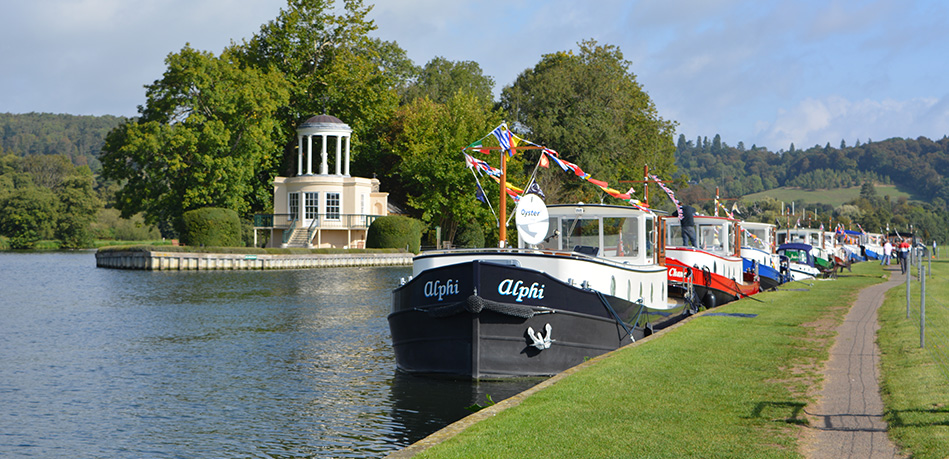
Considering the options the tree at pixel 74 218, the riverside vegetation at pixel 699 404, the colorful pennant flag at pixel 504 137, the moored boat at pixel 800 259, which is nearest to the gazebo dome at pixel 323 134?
the moored boat at pixel 800 259

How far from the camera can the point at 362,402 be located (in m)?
14.9

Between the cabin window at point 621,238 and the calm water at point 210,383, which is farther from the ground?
the cabin window at point 621,238

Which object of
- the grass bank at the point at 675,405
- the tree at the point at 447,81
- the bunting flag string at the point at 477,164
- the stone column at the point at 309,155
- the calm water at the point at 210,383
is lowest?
the calm water at the point at 210,383

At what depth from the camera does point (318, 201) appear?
68938 mm

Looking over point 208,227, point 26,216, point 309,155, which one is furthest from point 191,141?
point 26,216

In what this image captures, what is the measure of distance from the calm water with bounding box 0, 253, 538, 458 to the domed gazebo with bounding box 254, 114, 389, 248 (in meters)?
35.6

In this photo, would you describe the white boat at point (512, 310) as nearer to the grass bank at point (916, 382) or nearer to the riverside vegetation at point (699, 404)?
the riverside vegetation at point (699, 404)

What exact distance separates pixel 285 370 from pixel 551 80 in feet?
195

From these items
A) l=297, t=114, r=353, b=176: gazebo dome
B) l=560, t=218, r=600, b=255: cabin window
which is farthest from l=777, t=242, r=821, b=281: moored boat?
l=297, t=114, r=353, b=176: gazebo dome

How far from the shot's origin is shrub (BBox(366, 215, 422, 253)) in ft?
220

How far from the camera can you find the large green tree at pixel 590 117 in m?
71.2

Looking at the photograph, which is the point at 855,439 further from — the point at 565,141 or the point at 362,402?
the point at 565,141

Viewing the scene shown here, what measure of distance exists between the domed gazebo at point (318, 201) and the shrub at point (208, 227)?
349 inches

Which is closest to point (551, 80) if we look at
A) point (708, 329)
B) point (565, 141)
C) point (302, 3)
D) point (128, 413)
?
point (565, 141)
